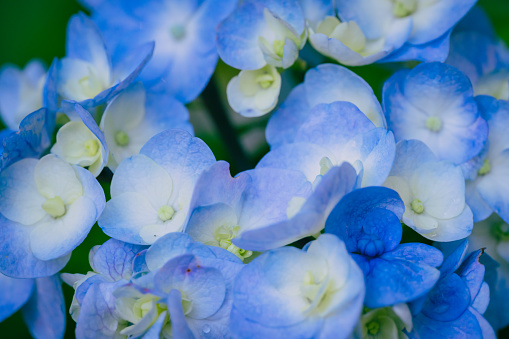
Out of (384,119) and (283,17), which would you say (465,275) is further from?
(283,17)

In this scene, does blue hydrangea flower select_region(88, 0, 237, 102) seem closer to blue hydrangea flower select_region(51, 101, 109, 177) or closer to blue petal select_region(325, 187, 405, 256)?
blue hydrangea flower select_region(51, 101, 109, 177)

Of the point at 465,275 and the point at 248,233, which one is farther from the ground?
the point at 248,233

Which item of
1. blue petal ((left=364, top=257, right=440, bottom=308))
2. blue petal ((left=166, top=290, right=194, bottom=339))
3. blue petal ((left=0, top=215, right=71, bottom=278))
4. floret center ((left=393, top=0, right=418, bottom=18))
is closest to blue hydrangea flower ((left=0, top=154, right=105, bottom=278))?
blue petal ((left=0, top=215, right=71, bottom=278))

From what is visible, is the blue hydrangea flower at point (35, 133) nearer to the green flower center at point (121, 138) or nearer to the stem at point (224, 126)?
the green flower center at point (121, 138)

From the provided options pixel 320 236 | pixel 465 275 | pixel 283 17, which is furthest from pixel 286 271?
pixel 283 17

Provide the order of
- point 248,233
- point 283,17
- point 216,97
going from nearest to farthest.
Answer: point 248,233 → point 283,17 → point 216,97

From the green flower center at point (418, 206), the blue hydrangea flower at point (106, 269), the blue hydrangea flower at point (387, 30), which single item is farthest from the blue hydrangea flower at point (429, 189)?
the blue hydrangea flower at point (106, 269)
